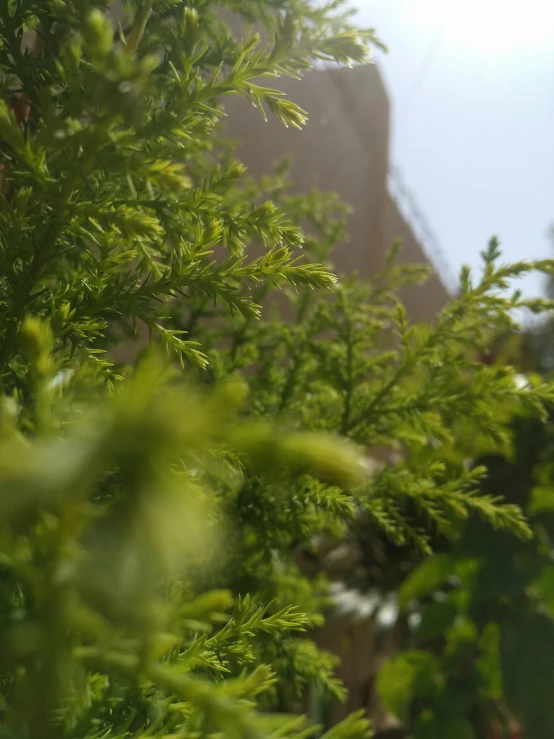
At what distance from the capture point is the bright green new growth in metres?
0.13

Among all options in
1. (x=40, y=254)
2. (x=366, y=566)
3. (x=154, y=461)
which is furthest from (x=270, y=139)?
(x=154, y=461)

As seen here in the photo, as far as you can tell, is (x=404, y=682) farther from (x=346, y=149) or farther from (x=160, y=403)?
(x=346, y=149)

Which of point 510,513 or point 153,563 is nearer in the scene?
point 153,563

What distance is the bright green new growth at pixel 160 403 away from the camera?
13 cm

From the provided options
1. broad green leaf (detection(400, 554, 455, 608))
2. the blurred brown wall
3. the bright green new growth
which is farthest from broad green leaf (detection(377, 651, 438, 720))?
the blurred brown wall

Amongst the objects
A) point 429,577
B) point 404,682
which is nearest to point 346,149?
point 429,577

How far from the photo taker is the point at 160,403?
5.1 inches

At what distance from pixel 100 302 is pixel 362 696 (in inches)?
40.4

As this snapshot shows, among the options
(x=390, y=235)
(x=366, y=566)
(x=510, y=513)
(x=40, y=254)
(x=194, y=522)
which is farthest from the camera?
(x=390, y=235)

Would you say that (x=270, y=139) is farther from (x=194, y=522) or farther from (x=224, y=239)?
(x=194, y=522)

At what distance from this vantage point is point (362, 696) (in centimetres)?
103

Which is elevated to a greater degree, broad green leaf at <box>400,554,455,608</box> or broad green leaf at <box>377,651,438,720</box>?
broad green leaf at <box>400,554,455,608</box>

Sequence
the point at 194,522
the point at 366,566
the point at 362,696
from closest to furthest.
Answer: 1. the point at 194,522
2. the point at 362,696
3. the point at 366,566

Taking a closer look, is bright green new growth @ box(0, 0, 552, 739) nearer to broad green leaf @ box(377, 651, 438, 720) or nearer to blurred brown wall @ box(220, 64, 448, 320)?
broad green leaf @ box(377, 651, 438, 720)
